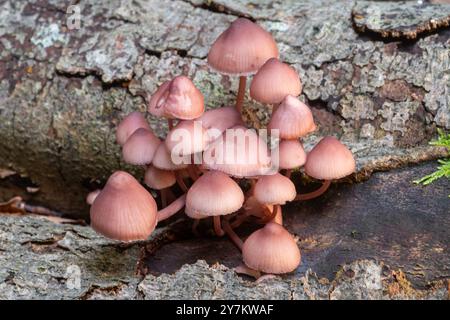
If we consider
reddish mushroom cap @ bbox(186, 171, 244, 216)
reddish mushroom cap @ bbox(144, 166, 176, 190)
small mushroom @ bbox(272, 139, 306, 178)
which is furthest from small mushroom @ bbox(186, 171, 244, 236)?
reddish mushroom cap @ bbox(144, 166, 176, 190)

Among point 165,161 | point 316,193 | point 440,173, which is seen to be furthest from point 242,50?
point 440,173

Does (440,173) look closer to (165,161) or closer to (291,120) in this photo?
(291,120)

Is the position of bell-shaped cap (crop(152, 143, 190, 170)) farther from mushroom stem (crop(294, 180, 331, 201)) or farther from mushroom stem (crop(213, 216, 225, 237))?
mushroom stem (crop(294, 180, 331, 201))

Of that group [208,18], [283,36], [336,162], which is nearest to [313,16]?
[283,36]

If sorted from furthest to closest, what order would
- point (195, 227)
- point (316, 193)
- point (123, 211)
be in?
point (195, 227) → point (316, 193) → point (123, 211)

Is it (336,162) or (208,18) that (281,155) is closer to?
(336,162)

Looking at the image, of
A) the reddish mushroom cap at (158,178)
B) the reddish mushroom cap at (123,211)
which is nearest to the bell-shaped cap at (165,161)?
the reddish mushroom cap at (158,178)

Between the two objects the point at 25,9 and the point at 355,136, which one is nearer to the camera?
the point at 355,136
